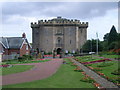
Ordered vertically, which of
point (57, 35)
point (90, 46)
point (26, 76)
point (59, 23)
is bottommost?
point (26, 76)

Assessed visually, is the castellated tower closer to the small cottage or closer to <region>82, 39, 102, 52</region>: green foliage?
<region>82, 39, 102, 52</region>: green foliage

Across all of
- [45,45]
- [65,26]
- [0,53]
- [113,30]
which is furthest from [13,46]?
[113,30]

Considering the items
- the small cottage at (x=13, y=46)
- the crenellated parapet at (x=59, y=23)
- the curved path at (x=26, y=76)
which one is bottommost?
the curved path at (x=26, y=76)

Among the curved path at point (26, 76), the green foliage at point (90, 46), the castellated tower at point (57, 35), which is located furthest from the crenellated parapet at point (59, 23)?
the curved path at point (26, 76)

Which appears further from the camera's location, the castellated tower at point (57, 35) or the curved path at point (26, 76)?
the castellated tower at point (57, 35)

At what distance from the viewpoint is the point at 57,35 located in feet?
262

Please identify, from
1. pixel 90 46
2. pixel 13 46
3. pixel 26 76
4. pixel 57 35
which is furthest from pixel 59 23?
pixel 26 76

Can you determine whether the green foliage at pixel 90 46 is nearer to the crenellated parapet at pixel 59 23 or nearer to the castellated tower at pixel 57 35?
the castellated tower at pixel 57 35

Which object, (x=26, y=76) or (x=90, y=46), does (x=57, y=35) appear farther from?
(x=26, y=76)

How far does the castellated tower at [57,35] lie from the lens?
78312 mm

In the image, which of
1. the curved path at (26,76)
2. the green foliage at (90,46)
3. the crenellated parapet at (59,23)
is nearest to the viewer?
the curved path at (26,76)

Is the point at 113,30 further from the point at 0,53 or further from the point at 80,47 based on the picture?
the point at 0,53

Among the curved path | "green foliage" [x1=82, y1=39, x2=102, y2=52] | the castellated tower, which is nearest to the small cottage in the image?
the castellated tower

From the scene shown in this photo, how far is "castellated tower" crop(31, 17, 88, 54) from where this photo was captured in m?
78.3
